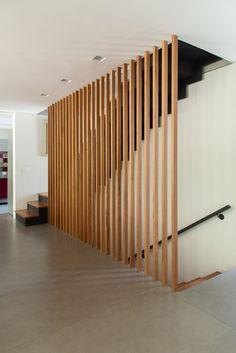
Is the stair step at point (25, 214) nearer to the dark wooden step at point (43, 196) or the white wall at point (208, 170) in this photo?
the dark wooden step at point (43, 196)

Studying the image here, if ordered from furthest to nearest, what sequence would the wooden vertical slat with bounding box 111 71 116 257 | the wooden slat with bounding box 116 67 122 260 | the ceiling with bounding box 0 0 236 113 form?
the wooden vertical slat with bounding box 111 71 116 257 → the wooden slat with bounding box 116 67 122 260 → the ceiling with bounding box 0 0 236 113

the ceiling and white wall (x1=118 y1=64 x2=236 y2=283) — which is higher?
the ceiling

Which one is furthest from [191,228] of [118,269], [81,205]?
[81,205]

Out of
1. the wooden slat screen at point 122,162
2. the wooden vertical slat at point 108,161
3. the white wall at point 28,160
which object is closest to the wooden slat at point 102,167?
the wooden slat screen at point 122,162

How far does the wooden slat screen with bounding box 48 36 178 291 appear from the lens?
2.98m

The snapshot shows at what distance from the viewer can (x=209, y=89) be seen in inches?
147

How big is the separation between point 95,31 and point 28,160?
4.88 meters

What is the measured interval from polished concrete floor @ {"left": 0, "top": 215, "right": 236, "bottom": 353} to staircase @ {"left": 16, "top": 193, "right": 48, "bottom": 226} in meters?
2.08

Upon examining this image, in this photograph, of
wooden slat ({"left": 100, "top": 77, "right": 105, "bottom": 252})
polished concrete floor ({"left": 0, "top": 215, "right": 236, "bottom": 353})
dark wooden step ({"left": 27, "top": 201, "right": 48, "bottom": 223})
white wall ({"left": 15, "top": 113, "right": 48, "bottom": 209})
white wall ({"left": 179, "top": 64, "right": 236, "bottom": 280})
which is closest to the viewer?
polished concrete floor ({"left": 0, "top": 215, "right": 236, "bottom": 353})

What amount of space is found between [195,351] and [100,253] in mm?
2309

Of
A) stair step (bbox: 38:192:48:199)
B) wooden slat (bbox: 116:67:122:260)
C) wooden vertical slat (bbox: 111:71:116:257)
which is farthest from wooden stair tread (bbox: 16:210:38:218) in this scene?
wooden slat (bbox: 116:67:122:260)

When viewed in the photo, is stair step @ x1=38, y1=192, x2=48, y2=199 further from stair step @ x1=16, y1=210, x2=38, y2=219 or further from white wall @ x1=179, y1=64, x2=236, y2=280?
white wall @ x1=179, y1=64, x2=236, y2=280

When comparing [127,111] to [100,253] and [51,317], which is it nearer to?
[100,253]

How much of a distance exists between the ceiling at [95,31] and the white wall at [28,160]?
2.98m
